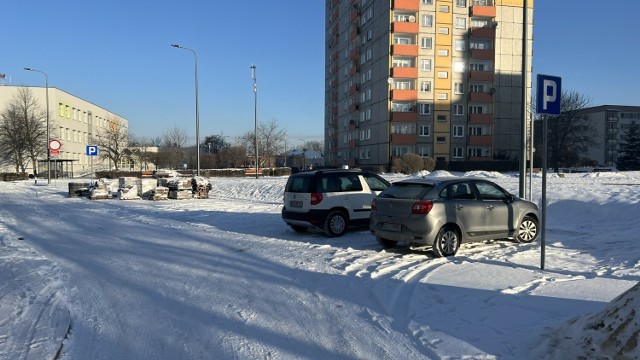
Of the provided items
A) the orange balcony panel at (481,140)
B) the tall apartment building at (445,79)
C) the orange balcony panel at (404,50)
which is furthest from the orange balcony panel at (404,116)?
the orange balcony panel at (481,140)

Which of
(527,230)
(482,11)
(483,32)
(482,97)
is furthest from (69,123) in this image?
(527,230)

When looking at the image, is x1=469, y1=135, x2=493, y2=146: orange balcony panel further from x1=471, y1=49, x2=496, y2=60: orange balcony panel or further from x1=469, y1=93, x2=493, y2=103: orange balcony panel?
x1=471, y1=49, x2=496, y2=60: orange balcony panel

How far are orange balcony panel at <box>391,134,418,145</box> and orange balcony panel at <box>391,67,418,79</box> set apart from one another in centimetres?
703

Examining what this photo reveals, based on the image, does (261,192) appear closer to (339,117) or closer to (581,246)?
(581,246)

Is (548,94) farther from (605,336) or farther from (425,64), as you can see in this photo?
(425,64)

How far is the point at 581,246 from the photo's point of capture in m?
9.81

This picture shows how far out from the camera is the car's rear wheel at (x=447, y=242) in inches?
342

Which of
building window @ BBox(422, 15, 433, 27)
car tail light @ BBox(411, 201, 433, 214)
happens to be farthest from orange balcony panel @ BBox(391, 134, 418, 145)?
car tail light @ BBox(411, 201, 433, 214)

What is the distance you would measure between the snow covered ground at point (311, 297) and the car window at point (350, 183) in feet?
4.39

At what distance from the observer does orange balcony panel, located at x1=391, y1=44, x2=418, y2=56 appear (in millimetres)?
55062

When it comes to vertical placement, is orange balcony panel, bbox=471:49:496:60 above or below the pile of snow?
above

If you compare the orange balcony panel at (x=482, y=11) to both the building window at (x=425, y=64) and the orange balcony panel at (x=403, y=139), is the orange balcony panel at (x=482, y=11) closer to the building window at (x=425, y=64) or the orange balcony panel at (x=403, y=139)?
the building window at (x=425, y=64)

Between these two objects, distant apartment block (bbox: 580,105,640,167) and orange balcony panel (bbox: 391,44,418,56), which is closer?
orange balcony panel (bbox: 391,44,418,56)

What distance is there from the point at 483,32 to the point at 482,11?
7.97 ft
